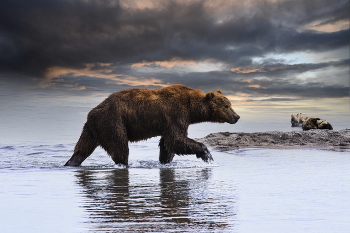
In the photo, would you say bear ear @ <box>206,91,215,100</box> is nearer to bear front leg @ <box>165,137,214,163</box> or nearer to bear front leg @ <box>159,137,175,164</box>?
bear front leg @ <box>165,137,214,163</box>

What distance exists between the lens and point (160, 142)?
10.2m

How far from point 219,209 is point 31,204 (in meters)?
2.29

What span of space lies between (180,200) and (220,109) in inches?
227

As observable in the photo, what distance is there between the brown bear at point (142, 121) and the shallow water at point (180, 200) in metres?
1.45

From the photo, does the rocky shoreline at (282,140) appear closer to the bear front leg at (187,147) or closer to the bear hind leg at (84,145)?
the bear front leg at (187,147)

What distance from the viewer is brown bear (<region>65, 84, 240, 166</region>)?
9312mm

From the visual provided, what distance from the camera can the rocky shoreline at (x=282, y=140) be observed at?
13344mm

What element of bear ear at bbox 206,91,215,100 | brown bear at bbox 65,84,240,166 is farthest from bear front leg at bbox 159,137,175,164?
bear ear at bbox 206,91,215,100

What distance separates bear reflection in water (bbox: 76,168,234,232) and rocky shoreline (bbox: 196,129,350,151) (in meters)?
7.00

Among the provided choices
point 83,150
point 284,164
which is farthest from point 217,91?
point 83,150

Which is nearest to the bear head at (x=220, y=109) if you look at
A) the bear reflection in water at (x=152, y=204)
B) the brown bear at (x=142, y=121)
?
the brown bear at (x=142, y=121)

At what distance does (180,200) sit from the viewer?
4668 mm

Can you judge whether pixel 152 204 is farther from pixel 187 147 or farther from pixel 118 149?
pixel 118 149

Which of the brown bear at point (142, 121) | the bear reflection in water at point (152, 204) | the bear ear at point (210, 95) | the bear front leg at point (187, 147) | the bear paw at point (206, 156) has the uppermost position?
the bear ear at point (210, 95)
